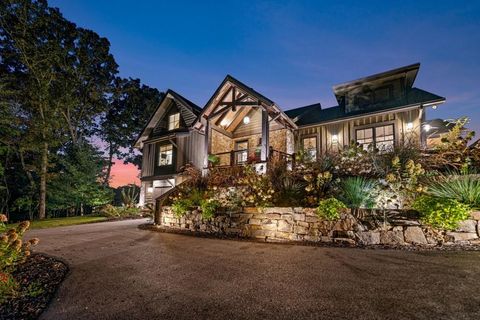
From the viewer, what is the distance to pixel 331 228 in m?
5.38

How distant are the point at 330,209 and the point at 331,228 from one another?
50 centimetres

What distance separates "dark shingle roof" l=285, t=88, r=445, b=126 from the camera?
1000 cm

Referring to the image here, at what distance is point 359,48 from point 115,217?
2239 cm

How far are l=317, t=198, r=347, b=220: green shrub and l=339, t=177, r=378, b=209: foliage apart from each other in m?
0.50

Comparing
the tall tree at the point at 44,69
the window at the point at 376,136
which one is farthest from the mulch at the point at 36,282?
the tall tree at the point at 44,69

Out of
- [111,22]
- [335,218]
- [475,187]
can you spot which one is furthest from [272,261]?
[111,22]

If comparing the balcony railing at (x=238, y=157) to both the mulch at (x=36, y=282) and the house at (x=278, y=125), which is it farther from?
the mulch at (x=36, y=282)

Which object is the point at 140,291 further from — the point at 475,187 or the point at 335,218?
the point at 475,187

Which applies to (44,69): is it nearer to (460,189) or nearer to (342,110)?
(342,110)

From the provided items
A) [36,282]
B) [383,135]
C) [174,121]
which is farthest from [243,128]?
[36,282]

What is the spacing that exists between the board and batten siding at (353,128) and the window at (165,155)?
9.16m

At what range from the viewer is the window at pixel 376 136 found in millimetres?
10523

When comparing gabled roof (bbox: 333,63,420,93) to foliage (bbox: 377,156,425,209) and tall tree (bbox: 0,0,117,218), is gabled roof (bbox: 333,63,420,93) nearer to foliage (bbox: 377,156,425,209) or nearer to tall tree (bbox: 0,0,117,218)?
foliage (bbox: 377,156,425,209)

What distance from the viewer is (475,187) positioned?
15.6ft
